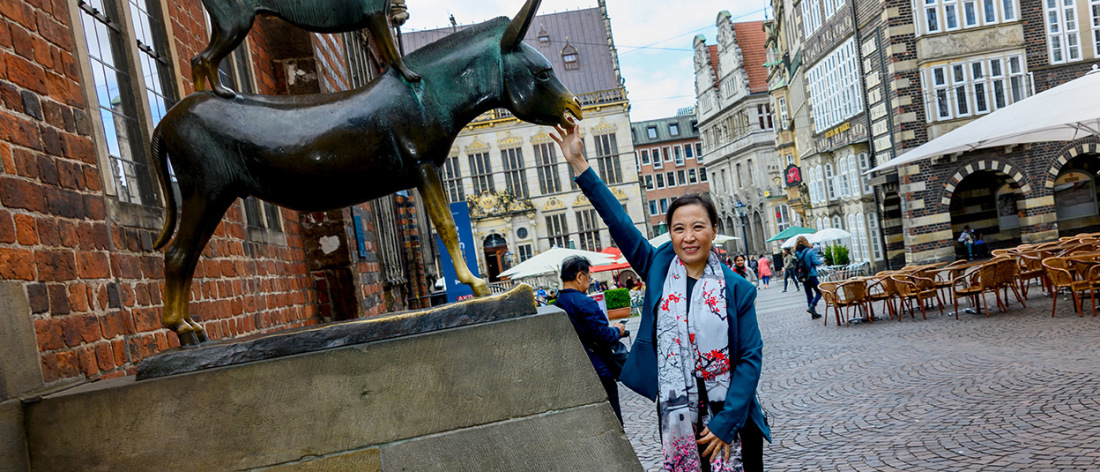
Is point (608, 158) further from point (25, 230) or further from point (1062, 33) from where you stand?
point (25, 230)

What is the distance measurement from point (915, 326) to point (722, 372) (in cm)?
1011

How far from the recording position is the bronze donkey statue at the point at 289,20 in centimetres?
265

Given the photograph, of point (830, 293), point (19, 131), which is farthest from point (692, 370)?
point (830, 293)

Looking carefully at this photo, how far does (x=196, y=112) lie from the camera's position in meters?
2.65

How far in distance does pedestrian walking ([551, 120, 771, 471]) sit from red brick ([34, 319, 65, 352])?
201 cm

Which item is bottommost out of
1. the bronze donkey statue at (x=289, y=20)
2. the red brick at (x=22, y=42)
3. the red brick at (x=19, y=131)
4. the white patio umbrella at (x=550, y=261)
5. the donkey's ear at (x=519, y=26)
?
the white patio umbrella at (x=550, y=261)

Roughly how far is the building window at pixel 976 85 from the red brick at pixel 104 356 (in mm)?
24643

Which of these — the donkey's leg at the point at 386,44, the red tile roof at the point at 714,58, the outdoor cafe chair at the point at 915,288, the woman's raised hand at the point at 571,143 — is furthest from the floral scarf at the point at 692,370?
the red tile roof at the point at 714,58

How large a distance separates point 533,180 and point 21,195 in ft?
150

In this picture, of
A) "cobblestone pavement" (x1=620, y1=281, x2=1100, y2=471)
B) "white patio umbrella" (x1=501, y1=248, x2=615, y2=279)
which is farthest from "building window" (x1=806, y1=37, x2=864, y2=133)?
"cobblestone pavement" (x1=620, y1=281, x2=1100, y2=471)

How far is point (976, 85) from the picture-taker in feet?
75.4

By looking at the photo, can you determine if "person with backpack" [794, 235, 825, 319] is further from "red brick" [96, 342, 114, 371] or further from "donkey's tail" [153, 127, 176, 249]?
"donkey's tail" [153, 127, 176, 249]

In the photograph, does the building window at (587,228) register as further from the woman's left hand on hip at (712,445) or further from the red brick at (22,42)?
the woman's left hand on hip at (712,445)

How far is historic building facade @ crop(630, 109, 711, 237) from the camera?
70.8 metres
